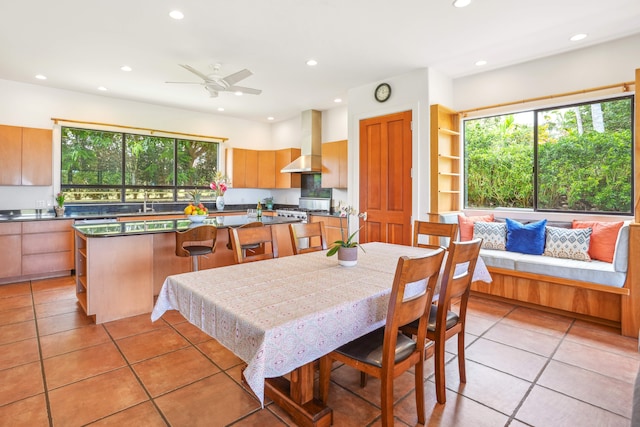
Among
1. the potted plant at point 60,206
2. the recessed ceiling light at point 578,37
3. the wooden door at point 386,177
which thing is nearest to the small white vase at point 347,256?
the wooden door at point 386,177

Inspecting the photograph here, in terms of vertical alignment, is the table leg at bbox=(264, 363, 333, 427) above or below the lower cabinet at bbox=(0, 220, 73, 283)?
below

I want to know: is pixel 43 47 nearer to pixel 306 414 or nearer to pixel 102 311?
pixel 102 311

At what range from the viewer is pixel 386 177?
15.5 feet

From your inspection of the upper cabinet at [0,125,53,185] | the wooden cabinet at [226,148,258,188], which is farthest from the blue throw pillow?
the upper cabinet at [0,125,53,185]

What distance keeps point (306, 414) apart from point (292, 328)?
0.70 m

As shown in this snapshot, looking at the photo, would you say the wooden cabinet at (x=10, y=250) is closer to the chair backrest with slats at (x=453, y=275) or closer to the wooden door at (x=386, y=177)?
the wooden door at (x=386, y=177)

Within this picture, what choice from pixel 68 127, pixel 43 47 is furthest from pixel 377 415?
pixel 68 127

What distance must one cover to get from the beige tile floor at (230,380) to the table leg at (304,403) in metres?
0.08

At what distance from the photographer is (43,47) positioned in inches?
145

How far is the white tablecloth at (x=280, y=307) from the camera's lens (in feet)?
4.12

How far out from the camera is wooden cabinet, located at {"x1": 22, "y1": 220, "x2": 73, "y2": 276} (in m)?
4.45

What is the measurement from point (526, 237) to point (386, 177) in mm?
1828

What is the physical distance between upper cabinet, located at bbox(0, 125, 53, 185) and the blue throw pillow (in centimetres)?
619

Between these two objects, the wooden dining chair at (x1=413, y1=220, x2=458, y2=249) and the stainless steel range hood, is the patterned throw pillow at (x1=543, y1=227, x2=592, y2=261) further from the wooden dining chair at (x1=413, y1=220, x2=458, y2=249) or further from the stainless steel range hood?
the stainless steel range hood
